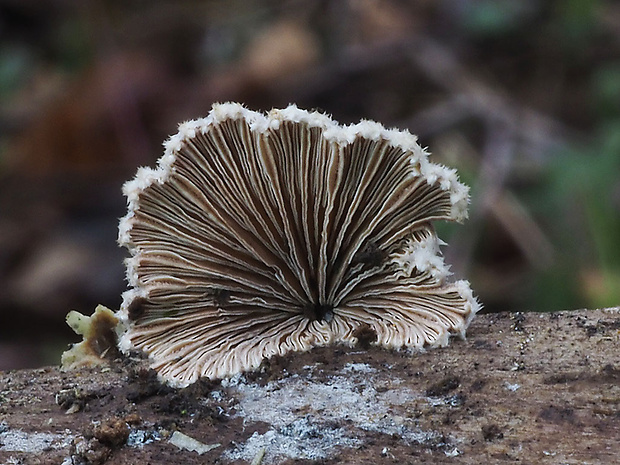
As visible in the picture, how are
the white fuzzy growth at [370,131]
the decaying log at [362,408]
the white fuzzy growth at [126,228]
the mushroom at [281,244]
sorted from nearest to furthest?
the decaying log at [362,408]
the white fuzzy growth at [370,131]
the mushroom at [281,244]
the white fuzzy growth at [126,228]

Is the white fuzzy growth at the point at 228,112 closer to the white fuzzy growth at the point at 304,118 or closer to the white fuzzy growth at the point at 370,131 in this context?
the white fuzzy growth at the point at 304,118

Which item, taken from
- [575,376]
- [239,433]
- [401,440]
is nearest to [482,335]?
[575,376]

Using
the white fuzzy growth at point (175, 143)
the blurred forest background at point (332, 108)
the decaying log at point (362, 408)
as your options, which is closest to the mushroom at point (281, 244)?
the white fuzzy growth at point (175, 143)

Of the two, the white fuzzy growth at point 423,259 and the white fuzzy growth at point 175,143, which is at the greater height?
the white fuzzy growth at point 175,143

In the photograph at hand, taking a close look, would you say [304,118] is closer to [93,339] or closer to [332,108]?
[93,339]

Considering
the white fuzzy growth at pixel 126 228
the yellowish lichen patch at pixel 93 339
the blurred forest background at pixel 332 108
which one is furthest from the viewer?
the blurred forest background at pixel 332 108

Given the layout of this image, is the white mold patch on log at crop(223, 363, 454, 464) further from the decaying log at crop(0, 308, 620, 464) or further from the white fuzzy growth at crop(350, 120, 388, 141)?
the white fuzzy growth at crop(350, 120, 388, 141)
